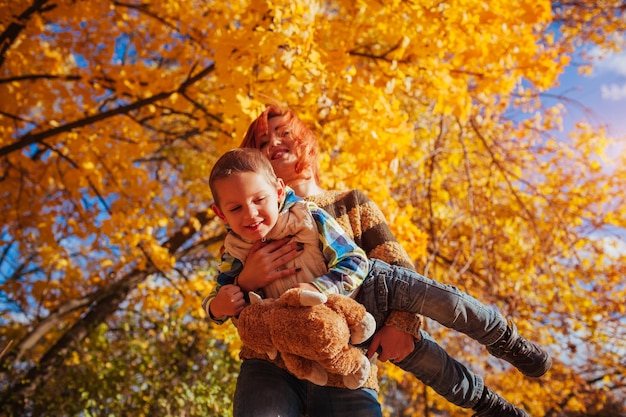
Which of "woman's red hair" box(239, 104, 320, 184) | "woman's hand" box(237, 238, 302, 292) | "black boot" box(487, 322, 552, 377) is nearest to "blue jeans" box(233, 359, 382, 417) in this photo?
"woman's hand" box(237, 238, 302, 292)

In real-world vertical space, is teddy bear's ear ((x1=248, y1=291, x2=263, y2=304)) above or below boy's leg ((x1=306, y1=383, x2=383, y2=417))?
above

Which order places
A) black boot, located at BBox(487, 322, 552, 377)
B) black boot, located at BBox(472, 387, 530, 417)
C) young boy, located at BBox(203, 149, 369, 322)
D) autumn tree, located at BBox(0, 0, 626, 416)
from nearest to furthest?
1. young boy, located at BBox(203, 149, 369, 322)
2. black boot, located at BBox(487, 322, 552, 377)
3. black boot, located at BBox(472, 387, 530, 417)
4. autumn tree, located at BBox(0, 0, 626, 416)

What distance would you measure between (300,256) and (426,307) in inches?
18.9

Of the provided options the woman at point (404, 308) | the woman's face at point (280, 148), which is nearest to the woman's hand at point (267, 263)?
the woman at point (404, 308)

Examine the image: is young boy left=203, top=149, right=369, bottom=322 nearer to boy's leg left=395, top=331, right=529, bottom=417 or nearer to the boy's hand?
the boy's hand

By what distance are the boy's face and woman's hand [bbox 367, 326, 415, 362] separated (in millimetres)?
570

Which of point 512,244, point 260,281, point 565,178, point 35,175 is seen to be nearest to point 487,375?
point 512,244

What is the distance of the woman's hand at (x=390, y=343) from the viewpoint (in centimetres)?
175

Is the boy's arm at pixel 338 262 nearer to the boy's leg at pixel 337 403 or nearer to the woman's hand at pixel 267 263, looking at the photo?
the woman's hand at pixel 267 263

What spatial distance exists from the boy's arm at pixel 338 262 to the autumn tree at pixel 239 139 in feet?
4.41

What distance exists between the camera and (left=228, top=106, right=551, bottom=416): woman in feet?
5.57

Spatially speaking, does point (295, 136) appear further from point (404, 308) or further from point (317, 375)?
point (317, 375)

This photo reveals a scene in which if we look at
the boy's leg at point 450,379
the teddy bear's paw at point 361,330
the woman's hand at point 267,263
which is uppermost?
the woman's hand at point 267,263

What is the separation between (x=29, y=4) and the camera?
473 cm
